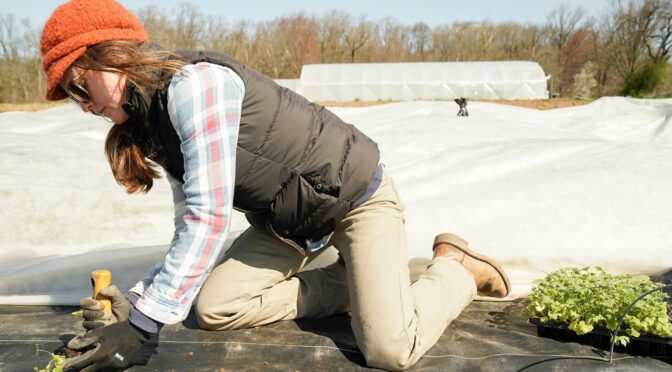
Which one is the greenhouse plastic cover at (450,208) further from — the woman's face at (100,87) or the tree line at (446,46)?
the tree line at (446,46)

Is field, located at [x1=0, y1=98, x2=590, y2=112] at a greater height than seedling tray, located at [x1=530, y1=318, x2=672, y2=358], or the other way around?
seedling tray, located at [x1=530, y1=318, x2=672, y2=358]

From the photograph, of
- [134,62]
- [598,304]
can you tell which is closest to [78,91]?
[134,62]

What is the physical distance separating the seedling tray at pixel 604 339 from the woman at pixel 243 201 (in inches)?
11.9

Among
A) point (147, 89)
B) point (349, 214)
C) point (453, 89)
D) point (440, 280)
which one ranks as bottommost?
point (453, 89)

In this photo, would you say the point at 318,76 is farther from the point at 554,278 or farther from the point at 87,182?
the point at 554,278

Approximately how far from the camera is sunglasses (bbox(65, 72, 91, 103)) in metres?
1.51

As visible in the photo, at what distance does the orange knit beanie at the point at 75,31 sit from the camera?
1454 millimetres

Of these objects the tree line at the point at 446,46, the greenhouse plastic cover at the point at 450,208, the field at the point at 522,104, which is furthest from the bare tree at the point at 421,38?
the greenhouse plastic cover at the point at 450,208

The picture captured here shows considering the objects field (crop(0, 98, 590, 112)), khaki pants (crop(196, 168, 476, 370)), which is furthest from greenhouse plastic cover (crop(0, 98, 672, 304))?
field (crop(0, 98, 590, 112))

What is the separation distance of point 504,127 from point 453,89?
12.9 m

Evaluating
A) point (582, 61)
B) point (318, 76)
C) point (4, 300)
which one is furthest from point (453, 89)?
A: point (4, 300)

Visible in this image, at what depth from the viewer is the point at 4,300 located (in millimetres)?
Answer: 2414

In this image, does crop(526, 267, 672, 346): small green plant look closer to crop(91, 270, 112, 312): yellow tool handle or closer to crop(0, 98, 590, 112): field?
crop(91, 270, 112, 312): yellow tool handle

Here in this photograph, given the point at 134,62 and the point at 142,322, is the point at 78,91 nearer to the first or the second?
the point at 134,62
